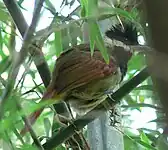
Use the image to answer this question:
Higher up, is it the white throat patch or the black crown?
the black crown

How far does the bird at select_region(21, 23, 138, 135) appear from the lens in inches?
46.1

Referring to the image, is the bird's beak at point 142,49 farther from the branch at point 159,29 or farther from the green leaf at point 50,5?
the green leaf at point 50,5

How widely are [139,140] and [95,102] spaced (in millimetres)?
222

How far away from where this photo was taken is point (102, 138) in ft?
3.42

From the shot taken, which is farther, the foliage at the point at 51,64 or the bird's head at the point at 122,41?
the bird's head at the point at 122,41

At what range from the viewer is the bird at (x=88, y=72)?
1.17 m

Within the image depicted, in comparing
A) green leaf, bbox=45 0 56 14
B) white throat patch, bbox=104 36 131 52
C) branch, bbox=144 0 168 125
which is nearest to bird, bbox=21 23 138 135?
white throat patch, bbox=104 36 131 52

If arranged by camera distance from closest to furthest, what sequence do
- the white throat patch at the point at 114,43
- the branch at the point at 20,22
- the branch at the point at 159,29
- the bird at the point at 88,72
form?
the branch at the point at 159,29, the branch at the point at 20,22, the bird at the point at 88,72, the white throat patch at the point at 114,43

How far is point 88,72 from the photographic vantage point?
3.94 feet

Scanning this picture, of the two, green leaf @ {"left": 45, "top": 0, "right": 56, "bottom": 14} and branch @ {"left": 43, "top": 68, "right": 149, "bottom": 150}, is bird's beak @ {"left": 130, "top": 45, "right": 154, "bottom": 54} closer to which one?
branch @ {"left": 43, "top": 68, "right": 149, "bottom": 150}

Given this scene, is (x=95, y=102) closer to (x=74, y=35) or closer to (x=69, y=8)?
(x=74, y=35)

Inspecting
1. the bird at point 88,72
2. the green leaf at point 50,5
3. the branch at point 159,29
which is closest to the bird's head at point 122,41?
the bird at point 88,72

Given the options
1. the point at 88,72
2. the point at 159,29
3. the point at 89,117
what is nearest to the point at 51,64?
the point at 88,72

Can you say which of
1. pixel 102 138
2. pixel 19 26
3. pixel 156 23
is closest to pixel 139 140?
pixel 102 138
